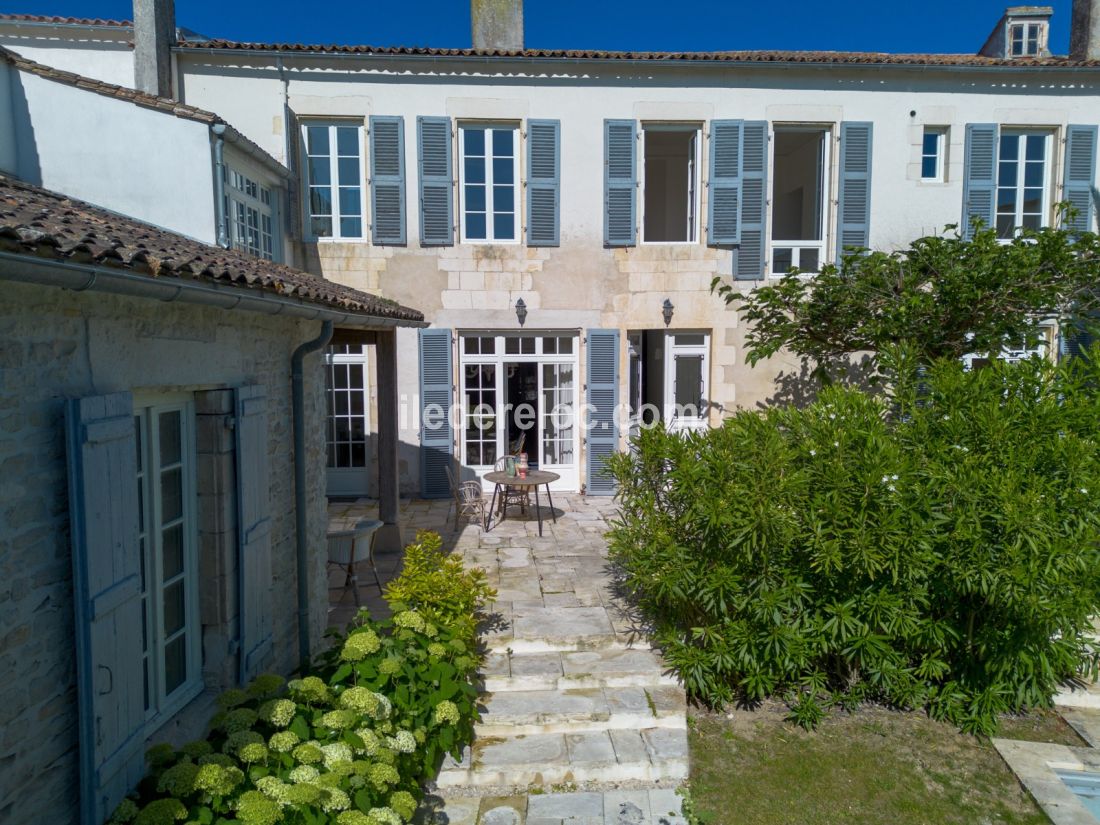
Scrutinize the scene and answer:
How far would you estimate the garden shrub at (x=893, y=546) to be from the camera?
4.05m

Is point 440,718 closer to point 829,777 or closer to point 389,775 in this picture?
point 389,775

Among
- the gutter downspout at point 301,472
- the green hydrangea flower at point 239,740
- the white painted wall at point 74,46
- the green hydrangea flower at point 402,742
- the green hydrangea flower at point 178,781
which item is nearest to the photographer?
the green hydrangea flower at point 178,781

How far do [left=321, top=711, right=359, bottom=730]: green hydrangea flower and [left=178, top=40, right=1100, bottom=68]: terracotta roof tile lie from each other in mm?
8217

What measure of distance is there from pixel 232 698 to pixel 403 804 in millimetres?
960

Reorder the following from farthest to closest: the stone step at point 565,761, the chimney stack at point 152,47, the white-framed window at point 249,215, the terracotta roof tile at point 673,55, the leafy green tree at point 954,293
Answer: the terracotta roof tile at point 673,55 < the chimney stack at point 152,47 < the leafy green tree at point 954,293 < the white-framed window at point 249,215 < the stone step at point 565,761

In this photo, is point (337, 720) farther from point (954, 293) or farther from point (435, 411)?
point (954, 293)

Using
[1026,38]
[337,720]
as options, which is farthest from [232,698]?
[1026,38]

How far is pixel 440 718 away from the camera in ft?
11.9

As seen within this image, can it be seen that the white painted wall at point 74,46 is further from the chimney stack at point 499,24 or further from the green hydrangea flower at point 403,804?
the green hydrangea flower at point 403,804

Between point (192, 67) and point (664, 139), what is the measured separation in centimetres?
670

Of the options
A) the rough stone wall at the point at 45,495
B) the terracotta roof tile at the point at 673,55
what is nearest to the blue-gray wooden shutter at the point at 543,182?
the terracotta roof tile at the point at 673,55

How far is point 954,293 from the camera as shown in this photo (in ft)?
24.0

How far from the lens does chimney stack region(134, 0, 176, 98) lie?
8219 mm

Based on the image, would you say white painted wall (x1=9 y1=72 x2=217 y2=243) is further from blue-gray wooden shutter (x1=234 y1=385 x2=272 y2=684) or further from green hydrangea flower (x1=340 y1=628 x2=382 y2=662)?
green hydrangea flower (x1=340 y1=628 x2=382 y2=662)
